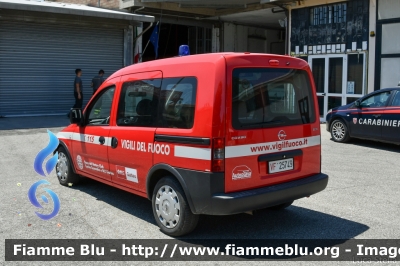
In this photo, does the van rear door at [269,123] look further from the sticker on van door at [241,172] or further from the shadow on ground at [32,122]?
the shadow on ground at [32,122]

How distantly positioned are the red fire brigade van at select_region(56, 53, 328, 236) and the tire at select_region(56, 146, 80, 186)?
4.62 ft

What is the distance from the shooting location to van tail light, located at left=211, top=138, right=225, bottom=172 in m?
4.48

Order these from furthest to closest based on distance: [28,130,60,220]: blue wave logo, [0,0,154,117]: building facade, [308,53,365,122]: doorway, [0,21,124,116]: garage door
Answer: [0,21,124,116]: garage door < [0,0,154,117]: building facade < [308,53,365,122]: doorway < [28,130,60,220]: blue wave logo

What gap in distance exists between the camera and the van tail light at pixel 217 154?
448 cm

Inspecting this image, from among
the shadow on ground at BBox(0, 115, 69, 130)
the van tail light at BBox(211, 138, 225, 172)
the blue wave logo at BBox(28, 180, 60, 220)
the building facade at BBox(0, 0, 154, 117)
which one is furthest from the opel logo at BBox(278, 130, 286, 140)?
the building facade at BBox(0, 0, 154, 117)

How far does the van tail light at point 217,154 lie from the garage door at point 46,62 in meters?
13.9

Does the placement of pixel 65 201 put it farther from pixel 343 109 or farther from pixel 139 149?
pixel 343 109

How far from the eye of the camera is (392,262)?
14.2 feet

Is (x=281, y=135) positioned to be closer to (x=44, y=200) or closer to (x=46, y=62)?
(x=44, y=200)

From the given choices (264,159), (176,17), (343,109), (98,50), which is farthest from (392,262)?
(176,17)

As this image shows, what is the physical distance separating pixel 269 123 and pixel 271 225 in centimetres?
130

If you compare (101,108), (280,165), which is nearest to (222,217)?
(280,165)

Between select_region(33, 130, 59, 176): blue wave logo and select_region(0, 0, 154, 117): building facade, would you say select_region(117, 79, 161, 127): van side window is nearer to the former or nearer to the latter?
select_region(33, 130, 59, 176): blue wave logo

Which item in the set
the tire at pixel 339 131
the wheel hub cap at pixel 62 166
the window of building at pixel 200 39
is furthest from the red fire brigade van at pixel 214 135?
the window of building at pixel 200 39
